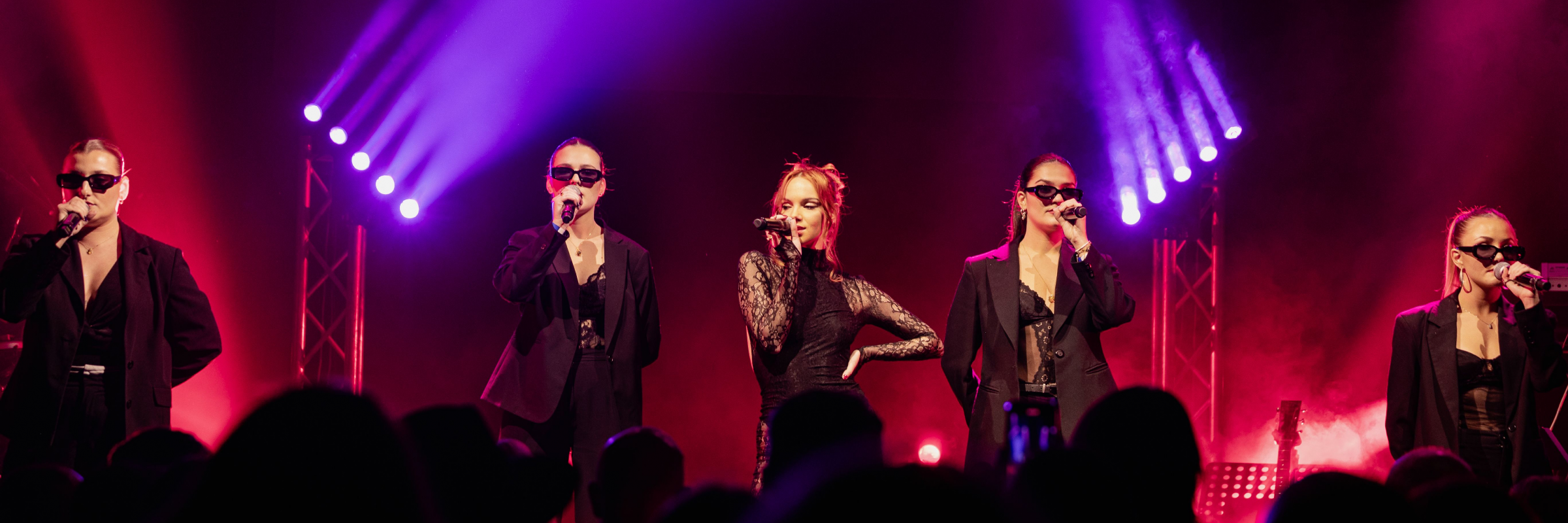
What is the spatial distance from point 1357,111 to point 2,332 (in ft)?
26.1

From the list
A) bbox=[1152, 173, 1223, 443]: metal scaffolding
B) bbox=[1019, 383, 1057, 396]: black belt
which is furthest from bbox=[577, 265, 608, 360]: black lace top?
bbox=[1152, 173, 1223, 443]: metal scaffolding

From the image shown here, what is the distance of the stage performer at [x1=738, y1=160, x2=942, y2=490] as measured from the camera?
381cm

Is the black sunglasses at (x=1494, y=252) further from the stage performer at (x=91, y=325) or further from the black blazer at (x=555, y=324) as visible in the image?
the stage performer at (x=91, y=325)

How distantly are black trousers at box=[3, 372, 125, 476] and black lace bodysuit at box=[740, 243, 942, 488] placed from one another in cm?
224

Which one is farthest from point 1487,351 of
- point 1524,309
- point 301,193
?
point 301,193

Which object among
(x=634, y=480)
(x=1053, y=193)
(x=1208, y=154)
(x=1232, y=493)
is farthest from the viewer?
(x=1208, y=154)

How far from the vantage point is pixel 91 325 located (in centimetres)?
374

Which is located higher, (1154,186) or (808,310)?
(1154,186)

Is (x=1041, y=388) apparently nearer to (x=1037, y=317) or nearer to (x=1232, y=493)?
(x=1037, y=317)

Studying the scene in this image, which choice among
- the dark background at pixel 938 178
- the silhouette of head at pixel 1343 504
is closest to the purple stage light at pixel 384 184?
the dark background at pixel 938 178

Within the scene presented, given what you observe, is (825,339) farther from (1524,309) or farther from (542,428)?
(1524,309)

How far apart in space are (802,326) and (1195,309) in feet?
13.8

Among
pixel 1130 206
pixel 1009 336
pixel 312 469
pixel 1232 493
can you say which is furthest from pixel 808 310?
pixel 1130 206

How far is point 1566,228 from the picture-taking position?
672 cm
